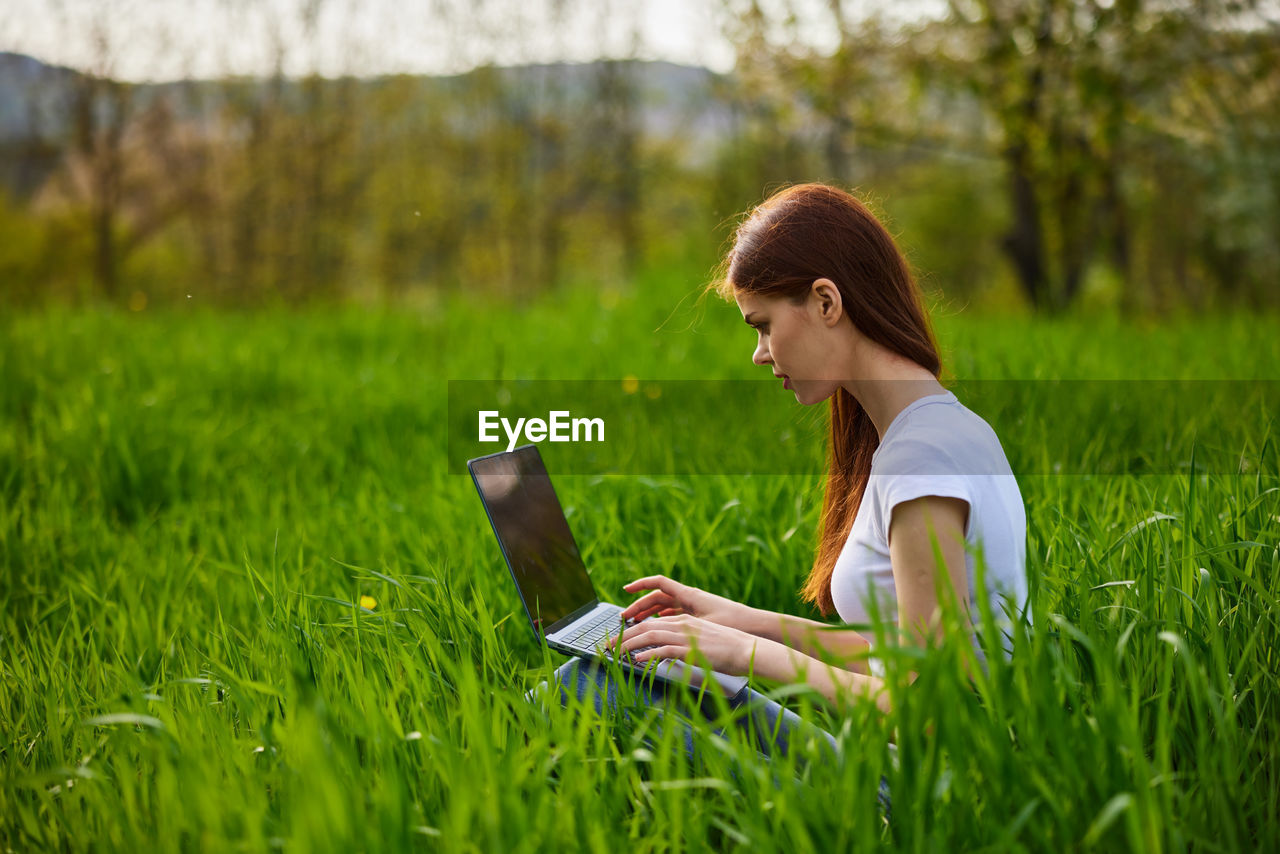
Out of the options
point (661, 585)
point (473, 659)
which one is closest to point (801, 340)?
point (661, 585)

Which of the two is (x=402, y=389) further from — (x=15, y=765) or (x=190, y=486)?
(x=15, y=765)

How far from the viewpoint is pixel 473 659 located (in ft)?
8.09

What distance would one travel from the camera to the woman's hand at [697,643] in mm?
1896

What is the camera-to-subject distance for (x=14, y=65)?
35.6 feet

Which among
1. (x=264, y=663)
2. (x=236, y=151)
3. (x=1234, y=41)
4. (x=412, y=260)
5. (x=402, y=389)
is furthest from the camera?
(x=412, y=260)

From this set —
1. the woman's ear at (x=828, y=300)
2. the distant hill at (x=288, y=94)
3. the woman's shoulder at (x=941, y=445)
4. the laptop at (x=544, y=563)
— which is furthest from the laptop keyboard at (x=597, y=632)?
the distant hill at (x=288, y=94)

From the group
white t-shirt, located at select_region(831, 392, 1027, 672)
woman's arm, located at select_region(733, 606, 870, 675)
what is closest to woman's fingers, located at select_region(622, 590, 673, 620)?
woman's arm, located at select_region(733, 606, 870, 675)

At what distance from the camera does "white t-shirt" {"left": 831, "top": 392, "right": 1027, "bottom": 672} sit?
1776 millimetres

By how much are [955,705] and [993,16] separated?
29.4 ft

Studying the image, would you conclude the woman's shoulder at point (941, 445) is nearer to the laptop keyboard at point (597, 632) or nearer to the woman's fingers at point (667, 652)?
the woman's fingers at point (667, 652)

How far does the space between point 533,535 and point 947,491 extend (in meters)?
1.11

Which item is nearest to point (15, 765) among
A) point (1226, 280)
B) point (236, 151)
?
point (236, 151)

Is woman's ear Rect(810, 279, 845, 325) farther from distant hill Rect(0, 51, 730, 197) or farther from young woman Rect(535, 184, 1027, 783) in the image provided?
distant hill Rect(0, 51, 730, 197)

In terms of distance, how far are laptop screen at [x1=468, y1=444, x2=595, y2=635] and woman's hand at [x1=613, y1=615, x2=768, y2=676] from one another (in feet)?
1.25
